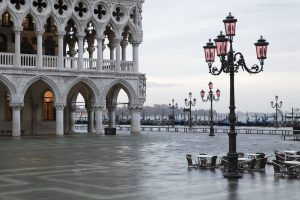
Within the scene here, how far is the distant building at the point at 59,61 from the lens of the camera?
41.7m

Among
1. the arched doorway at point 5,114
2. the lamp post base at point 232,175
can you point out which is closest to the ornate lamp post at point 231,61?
the lamp post base at point 232,175

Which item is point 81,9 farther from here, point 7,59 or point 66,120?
point 66,120

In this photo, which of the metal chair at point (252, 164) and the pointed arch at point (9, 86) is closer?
the metal chair at point (252, 164)

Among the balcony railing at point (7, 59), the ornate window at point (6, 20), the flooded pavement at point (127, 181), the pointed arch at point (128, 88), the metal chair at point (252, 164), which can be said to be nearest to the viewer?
the flooded pavement at point (127, 181)

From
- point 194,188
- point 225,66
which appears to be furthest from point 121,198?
point 225,66

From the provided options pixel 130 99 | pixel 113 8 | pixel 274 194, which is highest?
pixel 113 8

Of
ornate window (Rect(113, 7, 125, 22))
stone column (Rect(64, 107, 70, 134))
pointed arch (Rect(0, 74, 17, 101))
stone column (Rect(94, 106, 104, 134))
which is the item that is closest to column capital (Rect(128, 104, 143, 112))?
stone column (Rect(94, 106, 104, 134))

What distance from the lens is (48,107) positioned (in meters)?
48.8

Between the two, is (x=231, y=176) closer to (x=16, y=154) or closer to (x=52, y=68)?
(x=16, y=154)

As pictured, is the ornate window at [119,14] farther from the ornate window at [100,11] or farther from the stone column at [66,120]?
the stone column at [66,120]

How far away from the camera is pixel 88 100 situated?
171 feet

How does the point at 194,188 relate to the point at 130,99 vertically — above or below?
below

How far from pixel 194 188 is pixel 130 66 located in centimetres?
3408

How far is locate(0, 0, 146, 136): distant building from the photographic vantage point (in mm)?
41688
